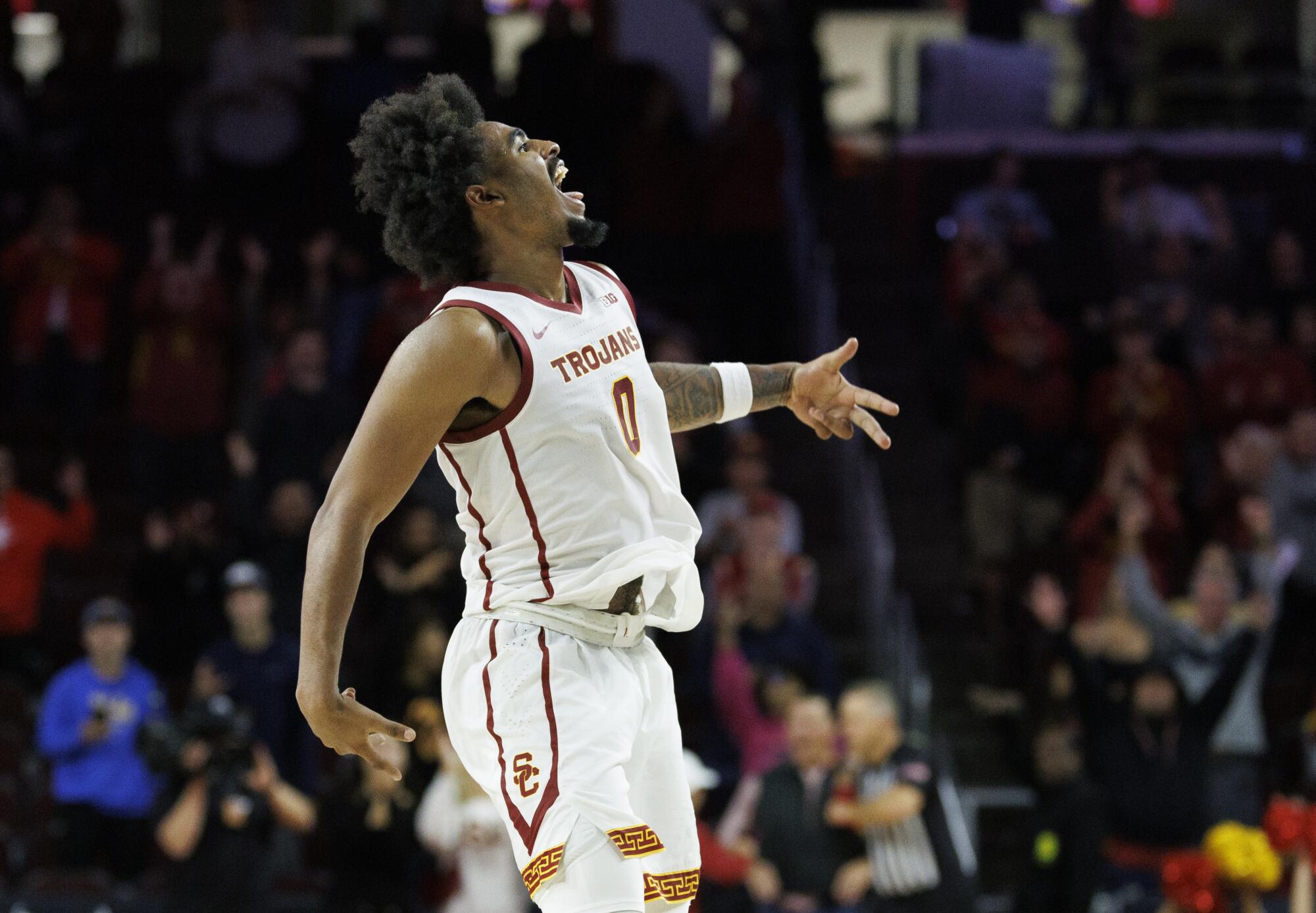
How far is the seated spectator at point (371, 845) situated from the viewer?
354 inches

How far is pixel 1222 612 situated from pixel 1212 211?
204 inches

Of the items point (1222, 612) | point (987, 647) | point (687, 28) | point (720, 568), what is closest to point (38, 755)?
point (720, 568)

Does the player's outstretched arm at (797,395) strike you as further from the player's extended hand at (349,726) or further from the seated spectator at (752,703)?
the seated spectator at (752,703)

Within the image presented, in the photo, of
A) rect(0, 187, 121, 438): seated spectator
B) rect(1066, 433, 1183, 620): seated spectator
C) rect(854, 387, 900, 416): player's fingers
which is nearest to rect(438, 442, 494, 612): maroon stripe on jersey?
rect(854, 387, 900, 416): player's fingers

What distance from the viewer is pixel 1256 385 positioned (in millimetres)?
12688

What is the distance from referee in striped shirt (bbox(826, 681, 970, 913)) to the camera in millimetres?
8875

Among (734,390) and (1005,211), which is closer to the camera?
(734,390)

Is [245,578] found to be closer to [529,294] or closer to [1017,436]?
[1017,436]

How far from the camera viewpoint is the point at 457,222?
4270 mm

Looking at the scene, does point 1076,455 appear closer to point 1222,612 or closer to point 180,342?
point 1222,612

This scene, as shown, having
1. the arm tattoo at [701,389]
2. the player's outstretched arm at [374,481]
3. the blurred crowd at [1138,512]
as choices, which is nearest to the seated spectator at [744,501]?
the blurred crowd at [1138,512]

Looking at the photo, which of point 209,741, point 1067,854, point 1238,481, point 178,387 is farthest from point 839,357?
point 178,387

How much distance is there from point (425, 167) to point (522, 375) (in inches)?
22.0

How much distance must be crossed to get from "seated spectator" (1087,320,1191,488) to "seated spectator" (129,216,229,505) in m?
5.96
